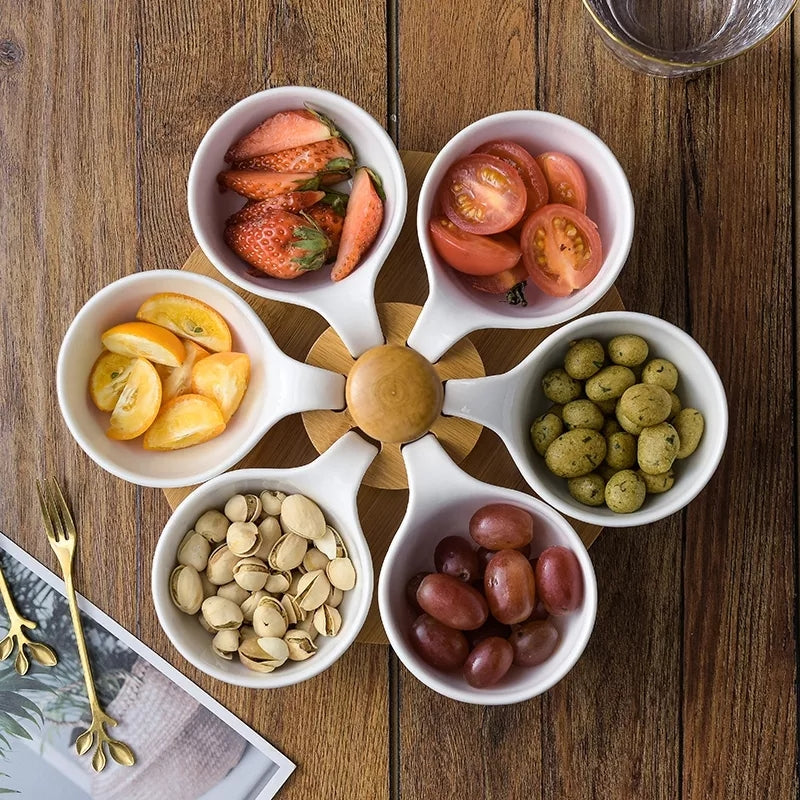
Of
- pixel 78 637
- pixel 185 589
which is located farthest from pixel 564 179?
pixel 78 637

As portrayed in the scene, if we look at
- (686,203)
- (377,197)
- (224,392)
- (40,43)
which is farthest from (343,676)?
(40,43)

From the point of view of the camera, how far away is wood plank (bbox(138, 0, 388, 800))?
1.02m

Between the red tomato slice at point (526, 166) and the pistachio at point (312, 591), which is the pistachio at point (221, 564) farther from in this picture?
the red tomato slice at point (526, 166)

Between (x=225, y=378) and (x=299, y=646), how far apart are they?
0.29 meters

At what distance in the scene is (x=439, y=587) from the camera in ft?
2.90

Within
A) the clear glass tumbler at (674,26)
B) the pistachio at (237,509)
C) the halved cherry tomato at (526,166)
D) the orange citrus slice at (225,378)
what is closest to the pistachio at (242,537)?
the pistachio at (237,509)

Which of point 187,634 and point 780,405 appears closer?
point 187,634

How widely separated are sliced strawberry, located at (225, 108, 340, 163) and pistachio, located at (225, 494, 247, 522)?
1.24 feet

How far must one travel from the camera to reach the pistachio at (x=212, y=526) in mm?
915

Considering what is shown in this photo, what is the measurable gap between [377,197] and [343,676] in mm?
554

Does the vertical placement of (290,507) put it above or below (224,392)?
below

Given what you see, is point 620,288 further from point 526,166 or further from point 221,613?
point 221,613

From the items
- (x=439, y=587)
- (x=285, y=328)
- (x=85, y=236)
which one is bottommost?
(x=439, y=587)

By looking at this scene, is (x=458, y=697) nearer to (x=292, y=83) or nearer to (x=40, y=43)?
(x=292, y=83)
